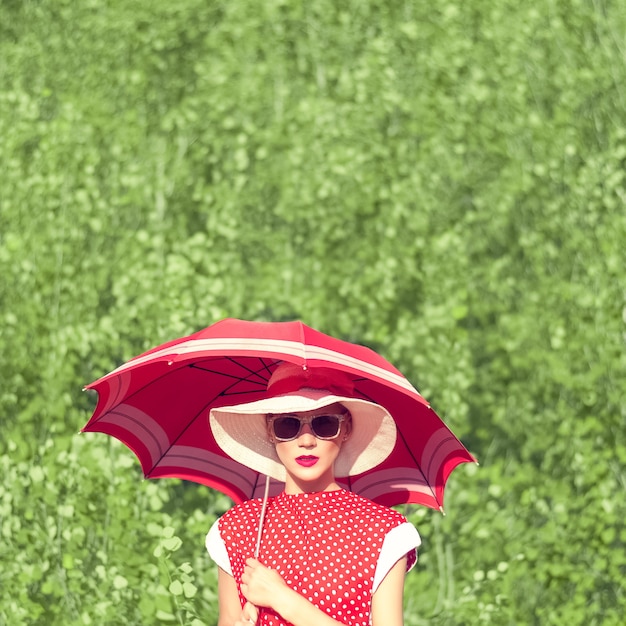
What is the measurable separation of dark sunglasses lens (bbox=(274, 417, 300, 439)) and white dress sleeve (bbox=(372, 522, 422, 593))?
513mm

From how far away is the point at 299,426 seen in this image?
14.6 ft

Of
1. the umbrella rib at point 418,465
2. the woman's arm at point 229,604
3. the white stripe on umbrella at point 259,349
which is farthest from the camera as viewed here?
the umbrella rib at point 418,465

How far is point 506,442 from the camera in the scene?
12.3 m

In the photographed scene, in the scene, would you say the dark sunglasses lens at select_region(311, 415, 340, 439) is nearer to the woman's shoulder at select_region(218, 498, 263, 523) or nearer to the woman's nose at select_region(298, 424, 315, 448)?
the woman's nose at select_region(298, 424, 315, 448)

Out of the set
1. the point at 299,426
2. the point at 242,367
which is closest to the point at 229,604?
the point at 299,426

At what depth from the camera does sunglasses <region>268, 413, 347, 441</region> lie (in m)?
4.45

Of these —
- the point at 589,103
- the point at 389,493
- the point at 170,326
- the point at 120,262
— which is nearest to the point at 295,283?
the point at 120,262

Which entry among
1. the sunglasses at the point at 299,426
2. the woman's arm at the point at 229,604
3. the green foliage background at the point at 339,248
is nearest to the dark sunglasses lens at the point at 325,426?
the sunglasses at the point at 299,426

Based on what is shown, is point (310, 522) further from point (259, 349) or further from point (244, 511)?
point (259, 349)

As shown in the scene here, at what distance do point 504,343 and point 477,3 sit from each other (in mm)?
4110

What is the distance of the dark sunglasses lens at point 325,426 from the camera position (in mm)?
4453

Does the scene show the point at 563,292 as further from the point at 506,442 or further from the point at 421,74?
the point at 421,74

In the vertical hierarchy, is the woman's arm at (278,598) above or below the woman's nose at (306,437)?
below

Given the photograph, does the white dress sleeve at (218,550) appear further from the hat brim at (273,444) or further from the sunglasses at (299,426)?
the sunglasses at (299,426)
